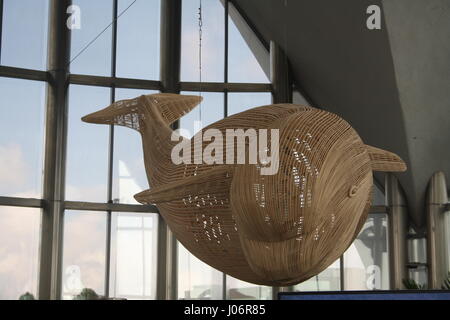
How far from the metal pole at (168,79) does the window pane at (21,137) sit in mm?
2146

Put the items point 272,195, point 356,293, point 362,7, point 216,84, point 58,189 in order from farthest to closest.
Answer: point 216,84
point 58,189
point 362,7
point 356,293
point 272,195

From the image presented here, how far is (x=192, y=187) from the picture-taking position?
82.3 inches

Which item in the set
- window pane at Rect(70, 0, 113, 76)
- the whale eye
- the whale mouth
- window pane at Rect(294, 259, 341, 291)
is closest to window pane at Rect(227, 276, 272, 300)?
window pane at Rect(294, 259, 341, 291)

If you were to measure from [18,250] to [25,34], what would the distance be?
3630 millimetres

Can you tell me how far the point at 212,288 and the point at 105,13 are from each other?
5.19 m

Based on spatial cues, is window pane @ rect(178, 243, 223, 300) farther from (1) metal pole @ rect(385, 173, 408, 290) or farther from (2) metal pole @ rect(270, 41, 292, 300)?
(2) metal pole @ rect(270, 41, 292, 300)

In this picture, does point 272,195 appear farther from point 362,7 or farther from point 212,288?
point 212,288

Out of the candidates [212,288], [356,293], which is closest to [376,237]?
[212,288]

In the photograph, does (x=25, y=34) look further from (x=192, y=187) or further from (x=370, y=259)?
(x=192, y=187)

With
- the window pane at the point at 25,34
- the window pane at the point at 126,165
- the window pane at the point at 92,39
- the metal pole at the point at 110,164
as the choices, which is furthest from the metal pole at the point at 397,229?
the window pane at the point at 25,34

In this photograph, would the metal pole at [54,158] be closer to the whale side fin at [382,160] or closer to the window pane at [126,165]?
the window pane at [126,165]

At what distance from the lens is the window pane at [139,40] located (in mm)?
12055

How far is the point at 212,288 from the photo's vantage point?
11.8 metres

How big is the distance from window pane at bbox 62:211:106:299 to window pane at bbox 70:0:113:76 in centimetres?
249
